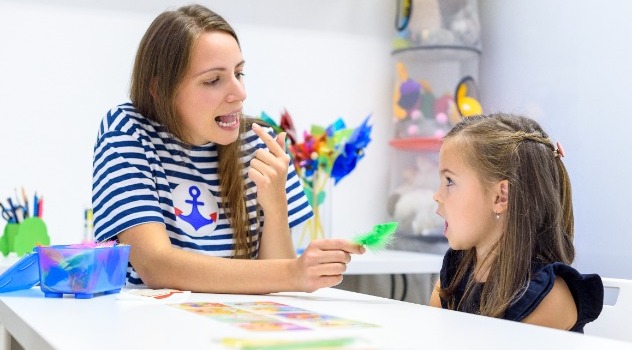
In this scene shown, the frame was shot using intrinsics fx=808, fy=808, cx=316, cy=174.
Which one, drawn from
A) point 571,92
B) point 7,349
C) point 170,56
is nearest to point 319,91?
point 571,92

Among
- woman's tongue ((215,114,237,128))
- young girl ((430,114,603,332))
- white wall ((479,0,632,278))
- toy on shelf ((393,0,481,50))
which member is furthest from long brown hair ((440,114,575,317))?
toy on shelf ((393,0,481,50))

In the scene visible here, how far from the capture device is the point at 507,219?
1.22m

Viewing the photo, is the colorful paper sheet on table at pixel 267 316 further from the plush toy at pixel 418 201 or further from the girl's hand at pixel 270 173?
the plush toy at pixel 418 201

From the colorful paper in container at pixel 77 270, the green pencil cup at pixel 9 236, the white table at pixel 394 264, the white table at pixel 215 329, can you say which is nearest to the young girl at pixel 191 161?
the colorful paper in container at pixel 77 270

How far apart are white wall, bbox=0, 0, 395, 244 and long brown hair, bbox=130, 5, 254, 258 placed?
0.90m

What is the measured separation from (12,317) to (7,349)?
14 cm

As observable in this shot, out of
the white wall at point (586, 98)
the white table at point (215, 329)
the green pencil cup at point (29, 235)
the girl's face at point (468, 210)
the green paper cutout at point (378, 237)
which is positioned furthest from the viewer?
the white wall at point (586, 98)

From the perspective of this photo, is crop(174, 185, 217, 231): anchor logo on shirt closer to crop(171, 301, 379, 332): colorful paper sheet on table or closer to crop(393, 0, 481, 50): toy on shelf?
crop(171, 301, 379, 332): colorful paper sheet on table

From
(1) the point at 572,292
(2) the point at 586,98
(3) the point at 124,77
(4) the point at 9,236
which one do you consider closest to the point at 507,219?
(1) the point at 572,292

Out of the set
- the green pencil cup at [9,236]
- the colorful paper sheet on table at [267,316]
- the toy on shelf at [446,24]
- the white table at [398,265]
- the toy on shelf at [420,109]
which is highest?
the toy on shelf at [446,24]

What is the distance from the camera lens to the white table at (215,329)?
72cm

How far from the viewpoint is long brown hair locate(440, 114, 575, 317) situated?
1178 mm

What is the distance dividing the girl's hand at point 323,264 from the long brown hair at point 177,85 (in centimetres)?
30

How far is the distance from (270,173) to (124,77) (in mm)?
1154
